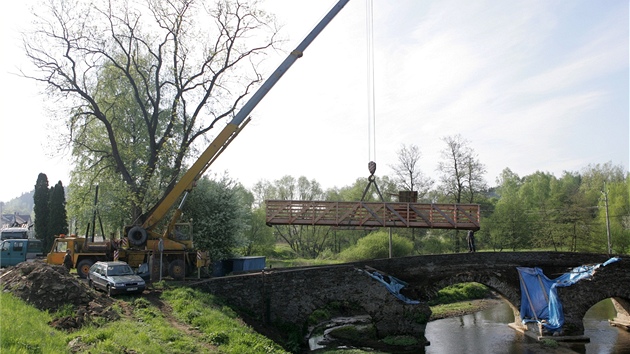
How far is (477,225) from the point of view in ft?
69.0

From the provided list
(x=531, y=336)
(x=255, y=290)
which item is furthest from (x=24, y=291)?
(x=531, y=336)

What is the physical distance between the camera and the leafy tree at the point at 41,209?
41.8 meters

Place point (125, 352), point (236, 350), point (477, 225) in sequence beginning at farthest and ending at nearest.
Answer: point (477, 225), point (236, 350), point (125, 352)

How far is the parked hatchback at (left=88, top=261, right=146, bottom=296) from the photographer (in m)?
17.4

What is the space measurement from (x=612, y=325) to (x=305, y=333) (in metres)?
20.3

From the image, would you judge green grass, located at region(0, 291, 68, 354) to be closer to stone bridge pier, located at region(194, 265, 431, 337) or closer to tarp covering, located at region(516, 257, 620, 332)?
stone bridge pier, located at region(194, 265, 431, 337)

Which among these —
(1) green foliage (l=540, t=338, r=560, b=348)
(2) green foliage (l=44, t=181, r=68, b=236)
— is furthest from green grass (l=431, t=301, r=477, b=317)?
(2) green foliage (l=44, t=181, r=68, b=236)

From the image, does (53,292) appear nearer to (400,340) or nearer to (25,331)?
(25,331)

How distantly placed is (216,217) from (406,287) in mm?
13032

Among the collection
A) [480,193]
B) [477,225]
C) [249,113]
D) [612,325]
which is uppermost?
[249,113]

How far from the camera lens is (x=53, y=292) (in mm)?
14320

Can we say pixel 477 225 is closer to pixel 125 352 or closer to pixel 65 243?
pixel 125 352

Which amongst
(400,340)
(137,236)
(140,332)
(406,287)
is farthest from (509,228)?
(140,332)

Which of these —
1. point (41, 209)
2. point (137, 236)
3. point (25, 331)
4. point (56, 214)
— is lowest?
point (25, 331)
